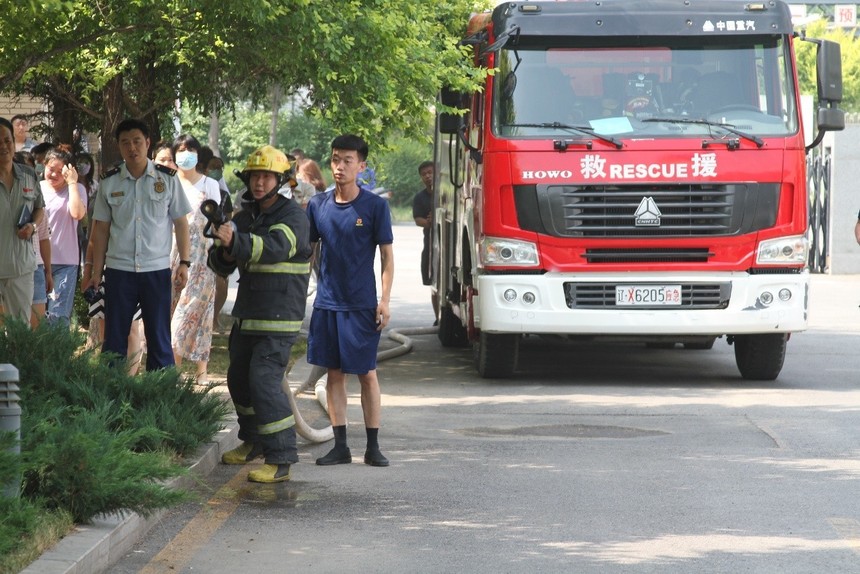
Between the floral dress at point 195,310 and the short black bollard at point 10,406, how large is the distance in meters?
5.69

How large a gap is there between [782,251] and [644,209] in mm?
1196

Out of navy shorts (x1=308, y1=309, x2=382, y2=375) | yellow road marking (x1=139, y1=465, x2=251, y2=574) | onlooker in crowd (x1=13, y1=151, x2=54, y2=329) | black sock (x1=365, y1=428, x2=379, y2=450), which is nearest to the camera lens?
yellow road marking (x1=139, y1=465, x2=251, y2=574)

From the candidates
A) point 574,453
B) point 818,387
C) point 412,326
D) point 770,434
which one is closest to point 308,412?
point 574,453

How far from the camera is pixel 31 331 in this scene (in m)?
8.45

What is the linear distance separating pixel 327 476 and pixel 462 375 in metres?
5.31

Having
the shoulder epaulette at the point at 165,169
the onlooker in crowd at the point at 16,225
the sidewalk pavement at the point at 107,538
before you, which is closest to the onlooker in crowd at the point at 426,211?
the onlooker in crowd at the point at 16,225

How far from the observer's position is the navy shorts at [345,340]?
8898mm

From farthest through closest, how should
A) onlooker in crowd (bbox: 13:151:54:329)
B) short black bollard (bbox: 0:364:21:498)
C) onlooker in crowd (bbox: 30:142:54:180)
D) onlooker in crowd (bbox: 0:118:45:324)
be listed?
onlooker in crowd (bbox: 30:142:54:180)
onlooker in crowd (bbox: 13:151:54:329)
onlooker in crowd (bbox: 0:118:45:324)
short black bollard (bbox: 0:364:21:498)

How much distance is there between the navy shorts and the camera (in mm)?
8898

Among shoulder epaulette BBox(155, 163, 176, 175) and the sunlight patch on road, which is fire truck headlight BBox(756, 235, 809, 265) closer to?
shoulder epaulette BBox(155, 163, 176, 175)

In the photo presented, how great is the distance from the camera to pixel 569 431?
34.1 feet

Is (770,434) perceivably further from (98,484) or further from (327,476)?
(98,484)

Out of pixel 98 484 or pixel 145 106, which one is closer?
pixel 98 484

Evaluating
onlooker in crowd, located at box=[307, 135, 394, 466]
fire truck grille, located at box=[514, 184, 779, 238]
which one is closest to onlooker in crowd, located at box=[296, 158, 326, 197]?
fire truck grille, located at box=[514, 184, 779, 238]
